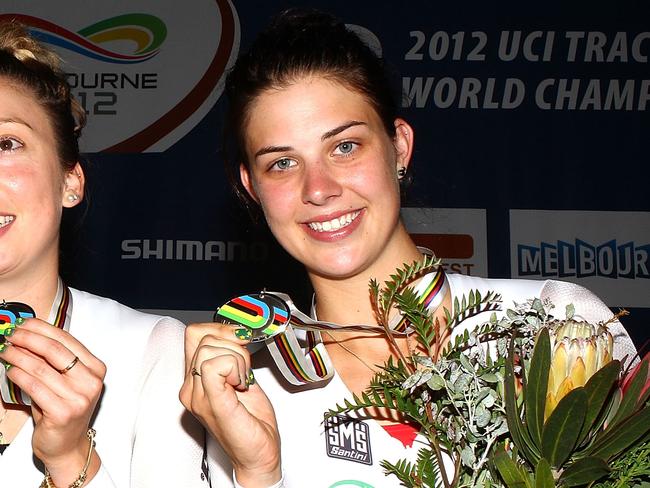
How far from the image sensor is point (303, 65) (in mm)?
1875

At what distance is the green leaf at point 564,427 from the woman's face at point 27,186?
3.64 ft

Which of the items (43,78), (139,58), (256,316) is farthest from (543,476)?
(139,58)

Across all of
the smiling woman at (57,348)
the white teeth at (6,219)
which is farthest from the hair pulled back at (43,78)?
the white teeth at (6,219)

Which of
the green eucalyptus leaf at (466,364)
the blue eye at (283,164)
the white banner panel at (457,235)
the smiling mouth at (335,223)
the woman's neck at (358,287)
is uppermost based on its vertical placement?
the white banner panel at (457,235)

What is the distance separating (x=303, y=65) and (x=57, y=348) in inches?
30.9

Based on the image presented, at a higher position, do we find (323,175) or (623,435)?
(323,175)

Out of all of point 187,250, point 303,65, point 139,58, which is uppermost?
point 139,58

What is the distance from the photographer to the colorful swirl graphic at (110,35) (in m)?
4.18

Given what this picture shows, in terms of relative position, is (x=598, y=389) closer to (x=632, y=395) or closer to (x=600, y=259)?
(x=632, y=395)

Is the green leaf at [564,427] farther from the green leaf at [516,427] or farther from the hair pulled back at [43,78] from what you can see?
the hair pulled back at [43,78]

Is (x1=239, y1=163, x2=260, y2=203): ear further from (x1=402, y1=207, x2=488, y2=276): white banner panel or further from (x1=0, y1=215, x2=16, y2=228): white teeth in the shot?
(x1=402, y1=207, x2=488, y2=276): white banner panel

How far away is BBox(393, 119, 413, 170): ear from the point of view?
80.4 inches

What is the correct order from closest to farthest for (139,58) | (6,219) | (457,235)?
(6,219) < (457,235) < (139,58)

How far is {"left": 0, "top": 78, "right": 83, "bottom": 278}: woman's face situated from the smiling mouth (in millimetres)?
515
